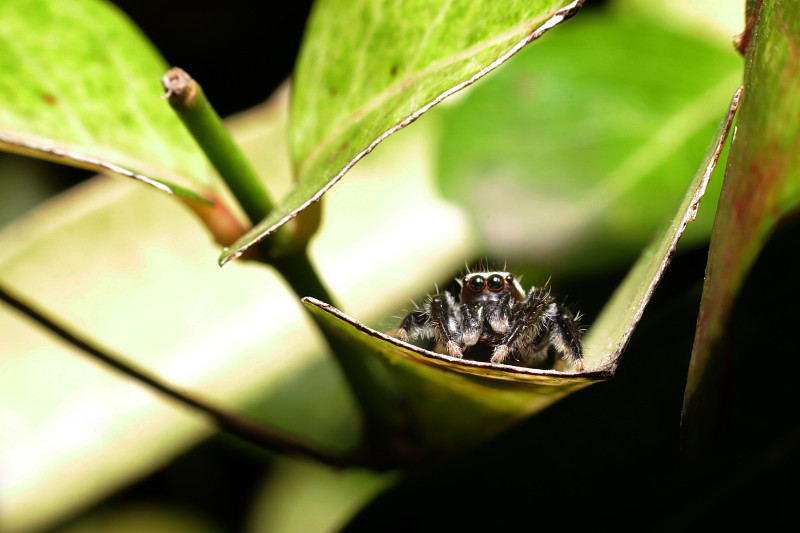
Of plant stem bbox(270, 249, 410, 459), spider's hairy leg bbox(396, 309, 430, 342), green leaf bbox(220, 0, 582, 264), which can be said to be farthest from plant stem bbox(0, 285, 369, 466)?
green leaf bbox(220, 0, 582, 264)

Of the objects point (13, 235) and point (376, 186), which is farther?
point (376, 186)

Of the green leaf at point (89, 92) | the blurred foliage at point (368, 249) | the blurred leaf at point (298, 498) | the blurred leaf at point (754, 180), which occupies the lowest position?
the blurred leaf at point (298, 498)

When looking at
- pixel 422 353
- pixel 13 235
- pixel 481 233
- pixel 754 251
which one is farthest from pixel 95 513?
pixel 754 251

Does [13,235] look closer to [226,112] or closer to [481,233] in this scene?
[226,112]

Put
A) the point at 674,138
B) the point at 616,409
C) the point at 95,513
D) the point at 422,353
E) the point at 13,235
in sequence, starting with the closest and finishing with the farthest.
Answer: the point at 422,353 → the point at 616,409 → the point at 674,138 → the point at 13,235 → the point at 95,513

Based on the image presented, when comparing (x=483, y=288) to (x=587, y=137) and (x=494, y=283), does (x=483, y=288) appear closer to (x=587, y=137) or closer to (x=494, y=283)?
(x=494, y=283)

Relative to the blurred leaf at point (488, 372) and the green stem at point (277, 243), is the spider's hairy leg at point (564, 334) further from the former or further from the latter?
the green stem at point (277, 243)

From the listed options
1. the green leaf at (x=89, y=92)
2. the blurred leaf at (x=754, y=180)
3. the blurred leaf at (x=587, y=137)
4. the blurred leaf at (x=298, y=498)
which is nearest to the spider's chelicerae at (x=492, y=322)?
the blurred leaf at (x=754, y=180)
